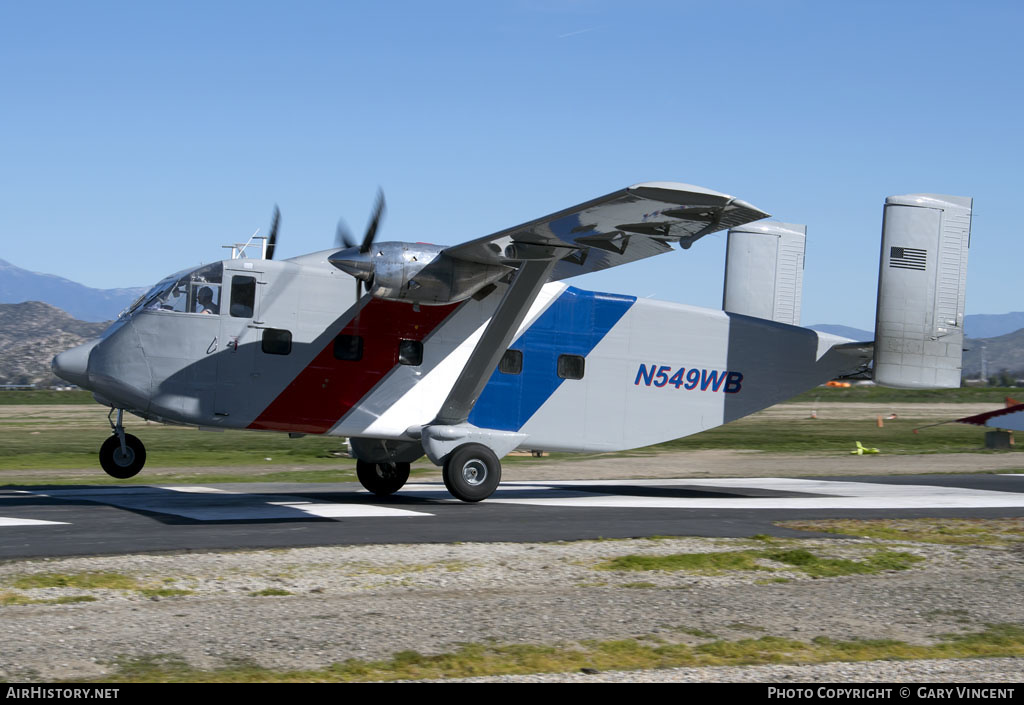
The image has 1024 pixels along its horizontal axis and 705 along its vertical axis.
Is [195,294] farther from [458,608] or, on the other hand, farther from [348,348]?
[458,608]

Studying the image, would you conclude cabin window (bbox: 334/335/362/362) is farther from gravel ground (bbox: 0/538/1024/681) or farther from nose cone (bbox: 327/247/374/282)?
gravel ground (bbox: 0/538/1024/681)

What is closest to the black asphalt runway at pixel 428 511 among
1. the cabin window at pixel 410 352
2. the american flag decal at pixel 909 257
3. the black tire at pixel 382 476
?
the black tire at pixel 382 476

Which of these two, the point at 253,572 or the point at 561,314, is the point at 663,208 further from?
the point at 253,572

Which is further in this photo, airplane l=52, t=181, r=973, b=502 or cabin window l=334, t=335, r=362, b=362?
cabin window l=334, t=335, r=362, b=362

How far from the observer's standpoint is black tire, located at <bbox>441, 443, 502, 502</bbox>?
15984mm

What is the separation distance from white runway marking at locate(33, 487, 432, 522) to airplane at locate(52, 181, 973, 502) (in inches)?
33.5

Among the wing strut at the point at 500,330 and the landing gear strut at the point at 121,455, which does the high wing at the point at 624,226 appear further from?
the landing gear strut at the point at 121,455

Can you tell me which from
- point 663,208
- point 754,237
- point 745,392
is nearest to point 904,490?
point 745,392

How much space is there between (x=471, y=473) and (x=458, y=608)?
26.0ft

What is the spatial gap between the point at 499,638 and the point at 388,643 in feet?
2.69

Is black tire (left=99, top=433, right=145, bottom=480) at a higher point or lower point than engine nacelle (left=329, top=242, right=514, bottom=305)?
lower

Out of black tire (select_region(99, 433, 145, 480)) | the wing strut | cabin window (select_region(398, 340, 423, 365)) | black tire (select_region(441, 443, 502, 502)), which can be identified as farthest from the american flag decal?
black tire (select_region(99, 433, 145, 480))

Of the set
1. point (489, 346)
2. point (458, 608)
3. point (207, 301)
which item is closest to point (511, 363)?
point (489, 346)
